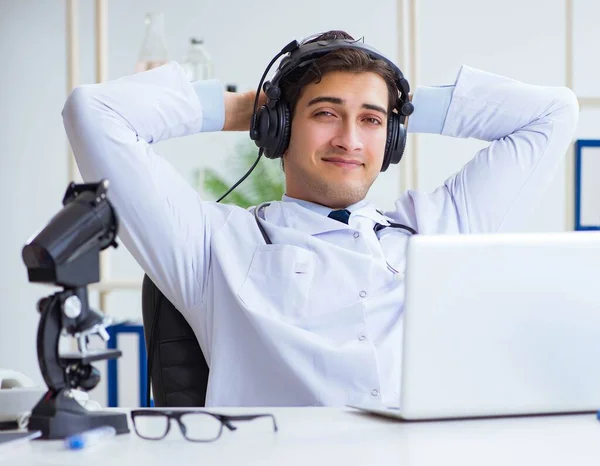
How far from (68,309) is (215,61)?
2.51m

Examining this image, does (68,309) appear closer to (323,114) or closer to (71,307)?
(71,307)

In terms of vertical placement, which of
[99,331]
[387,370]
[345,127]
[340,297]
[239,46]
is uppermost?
[239,46]

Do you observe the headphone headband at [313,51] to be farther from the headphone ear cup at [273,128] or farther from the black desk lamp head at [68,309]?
the black desk lamp head at [68,309]

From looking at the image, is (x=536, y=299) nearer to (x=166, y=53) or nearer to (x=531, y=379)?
(x=531, y=379)

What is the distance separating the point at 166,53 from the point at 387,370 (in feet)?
6.45

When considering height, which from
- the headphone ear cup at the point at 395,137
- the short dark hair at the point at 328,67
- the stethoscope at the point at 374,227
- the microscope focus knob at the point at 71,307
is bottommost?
the stethoscope at the point at 374,227

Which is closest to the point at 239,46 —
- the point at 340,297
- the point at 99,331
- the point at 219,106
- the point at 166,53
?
the point at 166,53

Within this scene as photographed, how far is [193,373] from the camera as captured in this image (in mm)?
1736

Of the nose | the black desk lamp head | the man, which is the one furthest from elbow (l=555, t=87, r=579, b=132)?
the black desk lamp head

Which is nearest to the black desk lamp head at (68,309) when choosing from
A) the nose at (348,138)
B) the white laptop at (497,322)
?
the white laptop at (497,322)

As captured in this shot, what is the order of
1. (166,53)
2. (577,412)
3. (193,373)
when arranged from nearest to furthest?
(577,412) < (193,373) < (166,53)

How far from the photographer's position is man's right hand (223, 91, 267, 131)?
2.03m

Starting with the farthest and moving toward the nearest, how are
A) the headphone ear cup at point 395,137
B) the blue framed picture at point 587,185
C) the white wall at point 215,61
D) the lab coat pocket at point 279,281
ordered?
the white wall at point 215,61 → the blue framed picture at point 587,185 → the headphone ear cup at point 395,137 → the lab coat pocket at point 279,281

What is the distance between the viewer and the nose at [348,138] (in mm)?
1976
